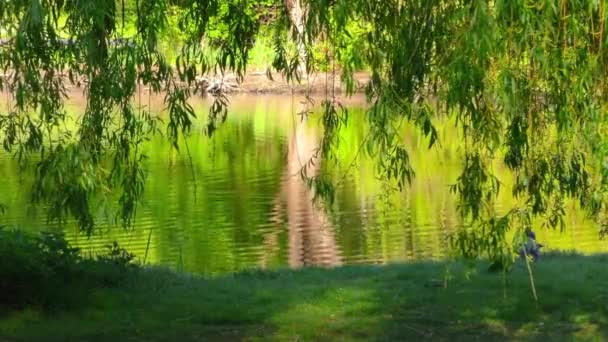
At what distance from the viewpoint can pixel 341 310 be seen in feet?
23.9

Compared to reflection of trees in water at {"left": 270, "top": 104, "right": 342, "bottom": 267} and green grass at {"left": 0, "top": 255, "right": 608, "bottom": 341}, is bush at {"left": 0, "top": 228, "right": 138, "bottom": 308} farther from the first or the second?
reflection of trees in water at {"left": 270, "top": 104, "right": 342, "bottom": 267}

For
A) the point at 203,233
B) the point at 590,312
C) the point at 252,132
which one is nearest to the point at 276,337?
the point at 590,312

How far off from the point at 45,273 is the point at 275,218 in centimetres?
707

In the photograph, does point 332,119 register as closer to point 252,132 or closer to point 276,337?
point 276,337

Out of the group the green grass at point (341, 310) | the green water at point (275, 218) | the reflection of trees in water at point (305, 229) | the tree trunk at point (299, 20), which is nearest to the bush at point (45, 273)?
the green grass at point (341, 310)

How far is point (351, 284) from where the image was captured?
26.1ft

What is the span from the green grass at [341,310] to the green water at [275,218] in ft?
2.77

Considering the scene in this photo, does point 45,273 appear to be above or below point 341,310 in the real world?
above

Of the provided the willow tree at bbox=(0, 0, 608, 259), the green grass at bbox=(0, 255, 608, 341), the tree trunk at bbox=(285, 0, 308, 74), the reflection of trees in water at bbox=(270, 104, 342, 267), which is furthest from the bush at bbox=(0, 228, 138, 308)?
the tree trunk at bbox=(285, 0, 308, 74)

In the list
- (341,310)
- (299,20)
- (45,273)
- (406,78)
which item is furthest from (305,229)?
(406,78)

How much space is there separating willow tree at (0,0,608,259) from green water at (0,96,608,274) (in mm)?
3019

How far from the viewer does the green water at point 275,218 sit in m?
11.4

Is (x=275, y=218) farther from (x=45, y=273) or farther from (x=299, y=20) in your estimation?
(x=299, y=20)

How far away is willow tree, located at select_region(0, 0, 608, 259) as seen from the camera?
4.10 m
